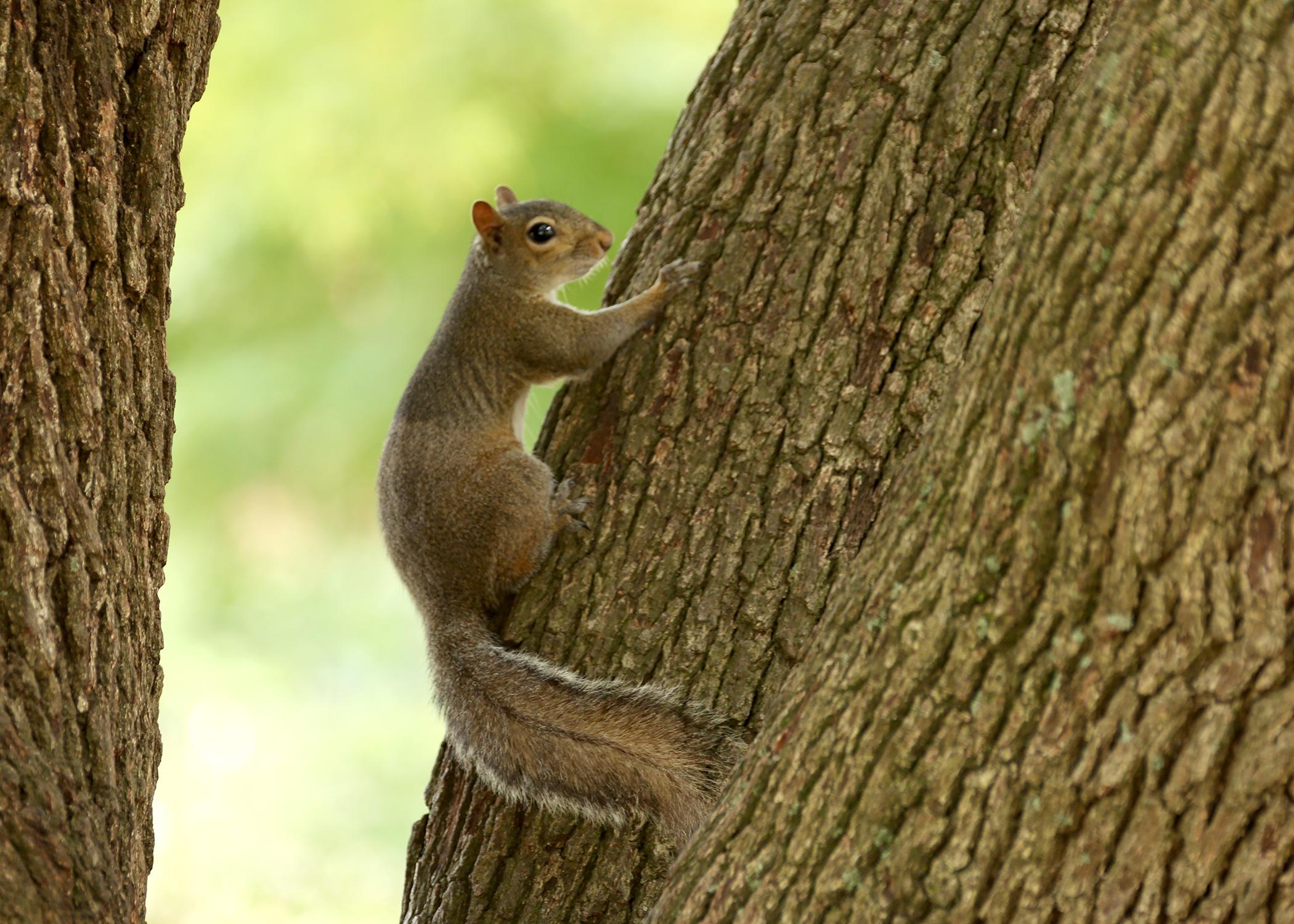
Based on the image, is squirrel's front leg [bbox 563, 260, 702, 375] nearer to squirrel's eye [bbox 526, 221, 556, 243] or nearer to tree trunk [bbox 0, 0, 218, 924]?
squirrel's eye [bbox 526, 221, 556, 243]

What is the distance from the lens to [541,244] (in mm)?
3611

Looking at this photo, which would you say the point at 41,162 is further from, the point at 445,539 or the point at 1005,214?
the point at 1005,214

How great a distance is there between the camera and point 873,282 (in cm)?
248

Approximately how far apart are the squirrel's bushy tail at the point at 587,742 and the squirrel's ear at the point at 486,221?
1352 millimetres

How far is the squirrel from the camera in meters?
2.37

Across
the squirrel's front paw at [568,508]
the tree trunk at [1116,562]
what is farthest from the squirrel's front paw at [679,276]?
the tree trunk at [1116,562]

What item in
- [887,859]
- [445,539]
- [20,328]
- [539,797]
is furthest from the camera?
[445,539]

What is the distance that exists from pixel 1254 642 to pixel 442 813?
1.69 m

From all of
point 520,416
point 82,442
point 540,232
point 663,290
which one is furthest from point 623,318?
point 82,442

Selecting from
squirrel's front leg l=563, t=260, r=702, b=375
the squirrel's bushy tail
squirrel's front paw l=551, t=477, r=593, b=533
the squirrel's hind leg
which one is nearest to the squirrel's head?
squirrel's front leg l=563, t=260, r=702, b=375

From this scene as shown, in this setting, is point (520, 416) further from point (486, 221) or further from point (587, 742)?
point (587, 742)

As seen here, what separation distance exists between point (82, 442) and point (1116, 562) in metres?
1.23

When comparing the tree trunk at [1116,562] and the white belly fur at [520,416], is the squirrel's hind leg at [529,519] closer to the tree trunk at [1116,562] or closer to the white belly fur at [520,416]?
the white belly fur at [520,416]

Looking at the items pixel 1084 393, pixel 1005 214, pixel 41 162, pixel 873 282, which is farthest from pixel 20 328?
pixel 1005 214
